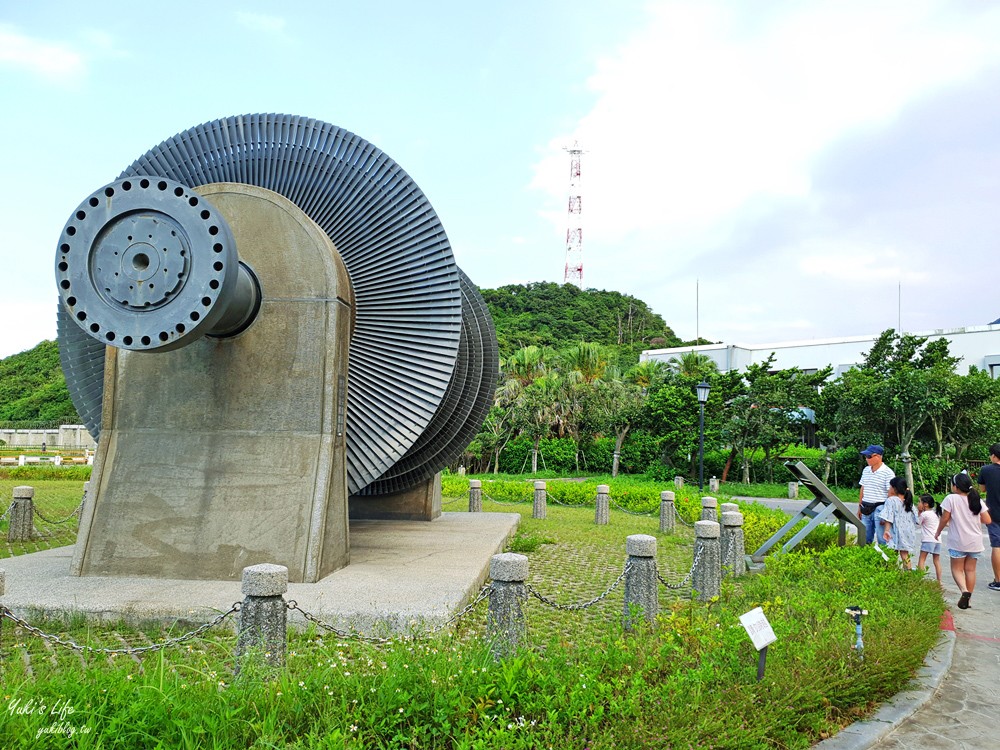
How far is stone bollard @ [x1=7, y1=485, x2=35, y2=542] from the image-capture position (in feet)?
33.2

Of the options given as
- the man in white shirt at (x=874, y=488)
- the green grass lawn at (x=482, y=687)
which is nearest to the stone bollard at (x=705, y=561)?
the green grass lawn at (x=482, y=687)

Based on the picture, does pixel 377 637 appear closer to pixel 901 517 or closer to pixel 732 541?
pixel 732 541

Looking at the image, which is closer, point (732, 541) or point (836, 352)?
point (732, 541)

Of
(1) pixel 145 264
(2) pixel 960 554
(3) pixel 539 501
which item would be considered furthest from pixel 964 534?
(3) pixel 539 501

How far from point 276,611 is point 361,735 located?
1347 millimetres

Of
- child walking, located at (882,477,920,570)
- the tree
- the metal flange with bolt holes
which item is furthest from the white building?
the metal flange with bolt holes

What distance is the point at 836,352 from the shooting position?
3634 centimetres

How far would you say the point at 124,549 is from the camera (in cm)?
644

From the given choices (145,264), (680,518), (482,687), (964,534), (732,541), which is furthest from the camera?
(680,518)

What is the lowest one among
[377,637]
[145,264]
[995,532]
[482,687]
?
[377,637]

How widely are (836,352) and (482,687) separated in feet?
122

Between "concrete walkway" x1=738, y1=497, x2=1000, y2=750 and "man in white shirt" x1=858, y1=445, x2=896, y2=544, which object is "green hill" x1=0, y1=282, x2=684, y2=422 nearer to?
"man in white shirt" x1=858, y1=445, x2=896, y2=544

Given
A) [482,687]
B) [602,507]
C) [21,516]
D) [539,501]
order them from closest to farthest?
[482,687] < [21,516] < [602,507] < [539,501]

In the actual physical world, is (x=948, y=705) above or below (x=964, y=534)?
below
